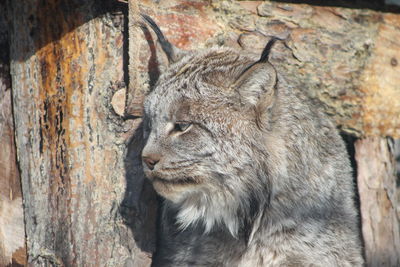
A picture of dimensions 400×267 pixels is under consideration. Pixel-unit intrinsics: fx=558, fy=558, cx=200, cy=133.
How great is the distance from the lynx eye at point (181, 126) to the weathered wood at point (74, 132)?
0.41m

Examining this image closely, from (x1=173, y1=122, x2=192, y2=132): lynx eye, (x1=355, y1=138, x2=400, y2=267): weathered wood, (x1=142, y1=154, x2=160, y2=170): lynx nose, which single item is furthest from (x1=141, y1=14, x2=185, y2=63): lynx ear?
(x1=355, y1=138, x2=400, y2=267): weathered wood

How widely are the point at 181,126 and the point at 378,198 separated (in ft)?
5.30

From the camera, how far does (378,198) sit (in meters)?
3.63

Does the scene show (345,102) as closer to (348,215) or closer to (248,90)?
(348,215)

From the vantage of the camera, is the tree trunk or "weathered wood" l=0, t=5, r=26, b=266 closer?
the tree trunk

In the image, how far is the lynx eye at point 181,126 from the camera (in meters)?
2.71

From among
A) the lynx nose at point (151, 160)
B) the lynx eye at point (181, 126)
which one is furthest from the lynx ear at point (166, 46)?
the lynx nose at point (151, 160)

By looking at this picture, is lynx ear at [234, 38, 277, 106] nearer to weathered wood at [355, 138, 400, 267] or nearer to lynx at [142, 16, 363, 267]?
→ lynx at [142, 16, 363, 267]

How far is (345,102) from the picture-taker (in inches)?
138

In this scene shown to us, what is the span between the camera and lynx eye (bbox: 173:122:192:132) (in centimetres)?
271

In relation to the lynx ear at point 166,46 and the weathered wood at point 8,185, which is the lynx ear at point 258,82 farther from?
the weathered wood at point 8,185

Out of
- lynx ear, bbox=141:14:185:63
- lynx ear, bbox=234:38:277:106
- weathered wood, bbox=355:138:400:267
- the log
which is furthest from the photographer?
weathered wood, bbox=355:138:400:267

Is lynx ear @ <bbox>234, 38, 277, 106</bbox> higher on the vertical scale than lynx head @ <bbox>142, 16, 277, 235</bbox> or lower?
higher

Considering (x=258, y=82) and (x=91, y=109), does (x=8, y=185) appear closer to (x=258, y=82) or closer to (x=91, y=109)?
(x=91, y=109)
